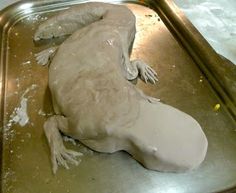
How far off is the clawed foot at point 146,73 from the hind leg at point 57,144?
28 centimetres

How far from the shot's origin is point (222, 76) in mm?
1046

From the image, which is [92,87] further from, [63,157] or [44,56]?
[44,56]

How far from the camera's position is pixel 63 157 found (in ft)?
2.86

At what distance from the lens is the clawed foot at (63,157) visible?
0.86m

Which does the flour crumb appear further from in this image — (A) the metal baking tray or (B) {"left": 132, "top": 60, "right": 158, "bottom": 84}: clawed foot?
(B) {"left": 132, "top": 60, "right": 158, "bottom": 84}: clawed foot

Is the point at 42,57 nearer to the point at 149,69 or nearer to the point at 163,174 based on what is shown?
the point at 149,69

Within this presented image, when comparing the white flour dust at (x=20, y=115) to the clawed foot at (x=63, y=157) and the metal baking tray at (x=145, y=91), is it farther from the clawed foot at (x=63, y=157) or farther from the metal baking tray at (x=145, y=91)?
the clawed foot at (x=63, y=157)

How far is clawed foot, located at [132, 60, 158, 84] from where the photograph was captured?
1050mm

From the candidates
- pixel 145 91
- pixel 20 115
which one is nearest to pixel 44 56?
pixel 20 115

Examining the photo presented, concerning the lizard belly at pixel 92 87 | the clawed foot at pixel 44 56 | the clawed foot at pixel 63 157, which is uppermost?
the lizard belly at pixel 92 87

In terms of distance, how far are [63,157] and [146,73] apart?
354 mm

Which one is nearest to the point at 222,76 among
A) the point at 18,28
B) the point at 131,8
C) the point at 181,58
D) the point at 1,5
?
the point at 181,58

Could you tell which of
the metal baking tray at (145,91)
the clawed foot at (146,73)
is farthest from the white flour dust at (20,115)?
the clawed foot at (146,73)

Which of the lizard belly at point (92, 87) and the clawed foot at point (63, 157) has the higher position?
the lizard belly at point (92, 87)
